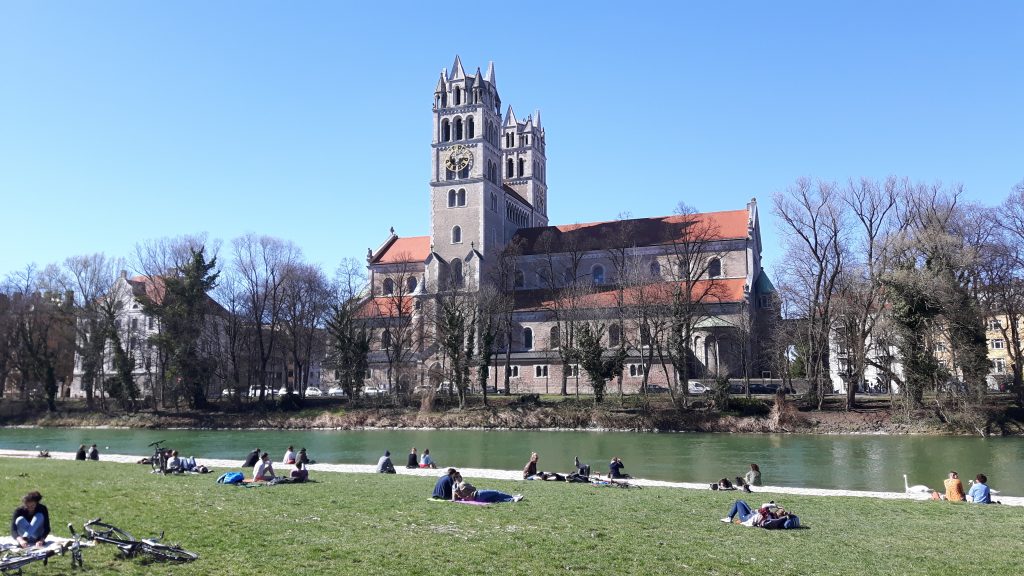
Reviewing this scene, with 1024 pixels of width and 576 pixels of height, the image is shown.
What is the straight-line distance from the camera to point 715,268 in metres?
79.4

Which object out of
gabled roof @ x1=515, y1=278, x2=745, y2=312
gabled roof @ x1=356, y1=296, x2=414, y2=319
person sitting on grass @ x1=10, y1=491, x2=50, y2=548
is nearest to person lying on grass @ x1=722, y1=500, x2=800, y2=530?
person sitting on grass @ x1=10, y1=491, x2=50, y2=548

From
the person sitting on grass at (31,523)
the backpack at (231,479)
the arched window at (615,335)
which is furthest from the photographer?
the arched window at (615,335)

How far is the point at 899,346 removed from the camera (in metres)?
49.9

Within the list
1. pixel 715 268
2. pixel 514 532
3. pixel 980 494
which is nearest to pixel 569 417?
pixel 715 268

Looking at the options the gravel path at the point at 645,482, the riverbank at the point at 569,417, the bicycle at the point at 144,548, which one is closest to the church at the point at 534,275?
the riverbank at the point at 569,417

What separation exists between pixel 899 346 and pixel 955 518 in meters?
34.5

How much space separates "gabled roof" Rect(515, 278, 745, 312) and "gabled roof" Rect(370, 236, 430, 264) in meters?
12.6

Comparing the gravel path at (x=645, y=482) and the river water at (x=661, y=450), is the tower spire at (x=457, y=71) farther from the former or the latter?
the gravel path at (x=645, y=482)

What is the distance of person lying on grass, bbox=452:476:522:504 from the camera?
19.2 m

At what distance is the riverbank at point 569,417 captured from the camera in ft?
163

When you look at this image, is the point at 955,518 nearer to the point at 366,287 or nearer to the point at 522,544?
the point at 522,544

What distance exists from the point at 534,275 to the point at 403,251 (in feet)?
51.1

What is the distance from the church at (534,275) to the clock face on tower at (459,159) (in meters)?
0.14

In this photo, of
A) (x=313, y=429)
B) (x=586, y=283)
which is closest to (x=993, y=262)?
(x=586, y=283)
